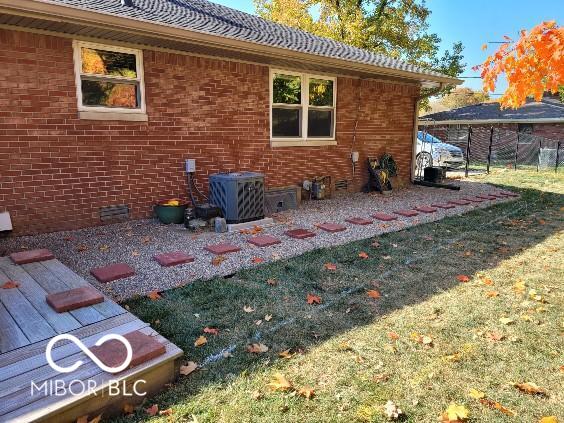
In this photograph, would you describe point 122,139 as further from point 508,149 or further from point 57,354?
point 508,149

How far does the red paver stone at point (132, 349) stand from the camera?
2.38 m

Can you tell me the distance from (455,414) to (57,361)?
7.89 ft

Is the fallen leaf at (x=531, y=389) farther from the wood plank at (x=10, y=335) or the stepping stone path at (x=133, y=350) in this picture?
the wood plank at (x=10, y=335)

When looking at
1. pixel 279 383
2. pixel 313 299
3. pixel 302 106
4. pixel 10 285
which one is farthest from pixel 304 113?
pixel 279 383

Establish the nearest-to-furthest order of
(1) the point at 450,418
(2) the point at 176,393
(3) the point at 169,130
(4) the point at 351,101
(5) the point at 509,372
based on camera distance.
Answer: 1. (1) the point at 450,418
2. (2) the point at 176,393
3. (5) the point at 509,372
4. (3) the point at 169,130
5. (4) the point at 351,101

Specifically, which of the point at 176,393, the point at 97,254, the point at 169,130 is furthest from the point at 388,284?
the point at 169,130

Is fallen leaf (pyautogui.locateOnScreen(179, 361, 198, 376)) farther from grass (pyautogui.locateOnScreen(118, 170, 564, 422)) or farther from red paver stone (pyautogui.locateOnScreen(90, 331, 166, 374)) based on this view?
red paver stone (pyautogui.locateOnScreen(90, 331, 166, 374))

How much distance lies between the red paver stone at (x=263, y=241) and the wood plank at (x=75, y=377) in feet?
9.36

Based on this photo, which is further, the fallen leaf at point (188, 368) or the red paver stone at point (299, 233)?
the red paver stone at point (299, 233)

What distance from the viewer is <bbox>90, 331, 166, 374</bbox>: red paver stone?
2379 mm

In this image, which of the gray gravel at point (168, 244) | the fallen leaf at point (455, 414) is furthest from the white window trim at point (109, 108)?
the fallen leaf at point (455, 414)

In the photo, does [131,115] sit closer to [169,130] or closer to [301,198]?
[169,130]

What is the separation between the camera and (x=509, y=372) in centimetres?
261

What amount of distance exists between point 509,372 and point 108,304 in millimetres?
3077
